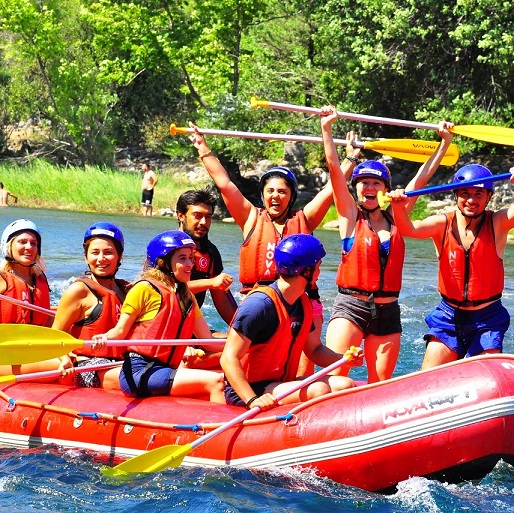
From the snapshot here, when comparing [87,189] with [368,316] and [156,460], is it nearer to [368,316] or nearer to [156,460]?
[368,316]

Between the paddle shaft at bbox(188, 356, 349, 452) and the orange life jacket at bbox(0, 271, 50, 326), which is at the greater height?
the orange life jacket at bbox(0, 271, 50, 326)

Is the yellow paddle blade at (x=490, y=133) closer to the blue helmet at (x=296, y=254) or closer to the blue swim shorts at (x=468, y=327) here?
the blue swim shorts at (x=468, y=327)

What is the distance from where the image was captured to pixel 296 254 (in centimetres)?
489

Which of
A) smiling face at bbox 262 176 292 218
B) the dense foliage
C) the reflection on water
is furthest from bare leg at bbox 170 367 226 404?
the dense foliage

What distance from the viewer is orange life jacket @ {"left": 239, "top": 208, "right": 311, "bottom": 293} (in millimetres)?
5879

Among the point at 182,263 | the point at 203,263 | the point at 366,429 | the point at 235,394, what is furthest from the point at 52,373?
the point at 366,429

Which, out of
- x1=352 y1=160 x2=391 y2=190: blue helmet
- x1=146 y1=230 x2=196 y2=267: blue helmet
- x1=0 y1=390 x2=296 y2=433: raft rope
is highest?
x1=352 y1=160 x2=391 y2=190: blue helmet

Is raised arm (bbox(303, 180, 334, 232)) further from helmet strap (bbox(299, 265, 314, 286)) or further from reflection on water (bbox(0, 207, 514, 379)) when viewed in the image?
reflection on water (bbox(0, 207, 514, 379))

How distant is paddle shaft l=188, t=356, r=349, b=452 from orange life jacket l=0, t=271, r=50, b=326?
1953mm

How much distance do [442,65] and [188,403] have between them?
60.3ft

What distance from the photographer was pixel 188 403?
535cm

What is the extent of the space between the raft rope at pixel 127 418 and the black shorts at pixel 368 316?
0.88 m

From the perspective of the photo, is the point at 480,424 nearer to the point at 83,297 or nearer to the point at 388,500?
the point at 388,500

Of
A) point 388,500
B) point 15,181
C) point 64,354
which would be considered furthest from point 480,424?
point 15,181
